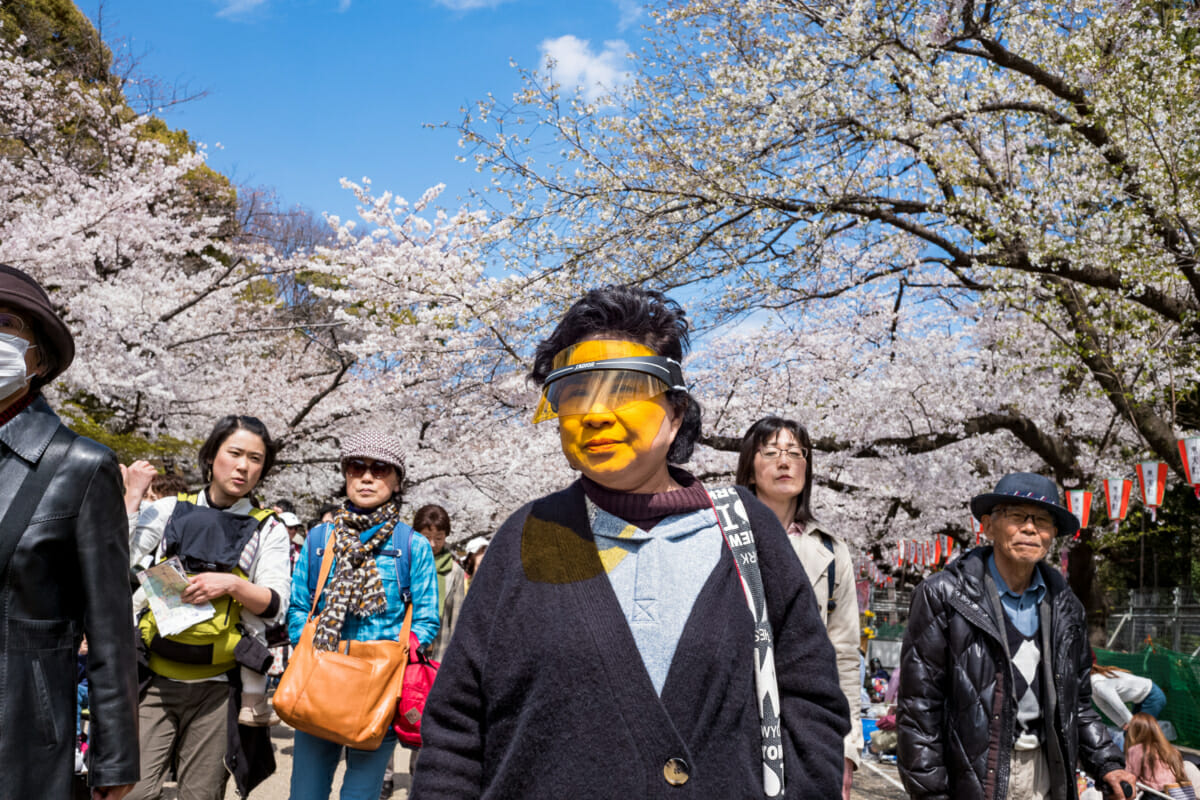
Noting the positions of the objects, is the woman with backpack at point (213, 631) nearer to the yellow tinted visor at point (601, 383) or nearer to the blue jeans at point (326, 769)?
the blue jeans at point (326, 769)

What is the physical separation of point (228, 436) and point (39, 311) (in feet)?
5.36

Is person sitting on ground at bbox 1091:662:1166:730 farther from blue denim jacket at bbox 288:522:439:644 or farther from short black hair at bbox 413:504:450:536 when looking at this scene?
blue denim jacket at bbox 288:522:439:644

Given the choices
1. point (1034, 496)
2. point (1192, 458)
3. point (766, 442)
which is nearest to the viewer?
point (1034, 496)

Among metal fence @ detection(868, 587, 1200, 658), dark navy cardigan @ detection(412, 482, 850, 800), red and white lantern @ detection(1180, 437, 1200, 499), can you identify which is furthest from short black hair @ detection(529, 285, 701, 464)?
metal fence @ detection(868, 587, 1200, 658)

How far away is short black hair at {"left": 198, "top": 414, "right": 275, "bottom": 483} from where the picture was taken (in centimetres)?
390

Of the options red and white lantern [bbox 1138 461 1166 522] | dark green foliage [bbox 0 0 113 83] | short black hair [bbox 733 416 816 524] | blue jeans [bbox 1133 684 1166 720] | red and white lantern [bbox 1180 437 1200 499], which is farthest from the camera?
dark green foliage [bbox 0 0 113 83]

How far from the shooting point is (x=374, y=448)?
3.95 m

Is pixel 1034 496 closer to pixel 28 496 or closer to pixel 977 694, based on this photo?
pixel 977 694

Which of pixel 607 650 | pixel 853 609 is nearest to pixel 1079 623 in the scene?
pixel 853 609

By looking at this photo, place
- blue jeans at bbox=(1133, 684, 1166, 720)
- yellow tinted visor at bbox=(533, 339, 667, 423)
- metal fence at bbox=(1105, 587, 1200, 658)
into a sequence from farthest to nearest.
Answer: metal fence at bbox=(1105, 587, 1200, 658)
blue jeans at bbox=(1133, 684, 1166, 720)
yellow tinted visor at bbox=(533, 339, 667, 423)

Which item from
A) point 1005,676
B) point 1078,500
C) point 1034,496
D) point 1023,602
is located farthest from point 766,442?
point 1078,500

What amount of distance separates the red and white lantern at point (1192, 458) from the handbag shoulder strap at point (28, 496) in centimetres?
911

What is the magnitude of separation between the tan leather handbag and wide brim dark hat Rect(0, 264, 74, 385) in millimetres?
1605

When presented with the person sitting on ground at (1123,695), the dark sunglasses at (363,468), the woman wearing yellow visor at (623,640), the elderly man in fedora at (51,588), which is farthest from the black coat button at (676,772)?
the person sitting on ground at (1123,695)
